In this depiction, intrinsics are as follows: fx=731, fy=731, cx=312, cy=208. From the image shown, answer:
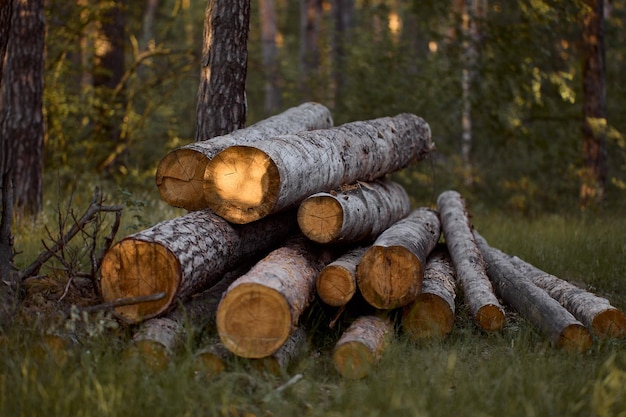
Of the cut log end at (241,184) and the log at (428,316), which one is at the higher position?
the cut log end at (241,184)

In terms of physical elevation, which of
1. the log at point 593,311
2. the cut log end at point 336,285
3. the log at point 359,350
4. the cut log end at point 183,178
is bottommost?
the log at point 593,311

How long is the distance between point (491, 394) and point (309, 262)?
197 centimetres

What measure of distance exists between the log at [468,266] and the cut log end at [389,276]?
725 mm

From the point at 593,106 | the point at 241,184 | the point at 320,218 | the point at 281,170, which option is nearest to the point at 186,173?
the point at 241,184

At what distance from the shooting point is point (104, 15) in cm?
1401

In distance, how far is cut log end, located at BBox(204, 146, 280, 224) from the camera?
5562 millimetres

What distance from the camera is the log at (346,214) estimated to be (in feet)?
19.0

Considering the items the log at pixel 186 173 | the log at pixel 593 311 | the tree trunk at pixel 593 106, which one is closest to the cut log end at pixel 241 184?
the log at pixel 186 173

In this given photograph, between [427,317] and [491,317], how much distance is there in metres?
0.54

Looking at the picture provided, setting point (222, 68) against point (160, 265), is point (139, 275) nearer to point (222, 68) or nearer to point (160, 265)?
point (160, 265)

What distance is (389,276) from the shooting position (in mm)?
5488

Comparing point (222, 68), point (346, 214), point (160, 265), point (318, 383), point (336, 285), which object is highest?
point (222, 68)

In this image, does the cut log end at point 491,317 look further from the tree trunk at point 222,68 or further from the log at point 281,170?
the tree trunk at point 222,68

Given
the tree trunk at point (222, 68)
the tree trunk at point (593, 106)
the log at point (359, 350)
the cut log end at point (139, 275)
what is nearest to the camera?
the log at point (359, 350)
